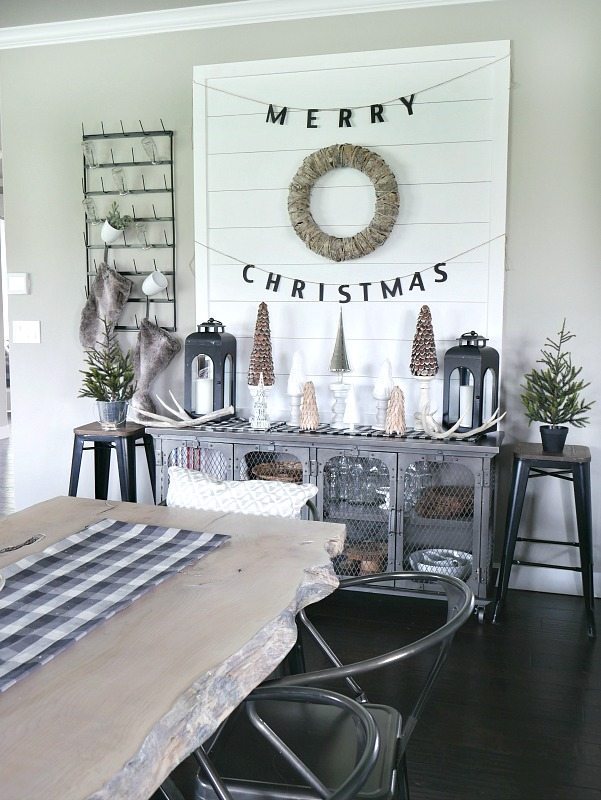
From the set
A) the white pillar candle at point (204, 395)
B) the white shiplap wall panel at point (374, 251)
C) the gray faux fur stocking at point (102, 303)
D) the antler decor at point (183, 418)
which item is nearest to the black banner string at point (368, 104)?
the white shiplap wall panel at point (374, 251)

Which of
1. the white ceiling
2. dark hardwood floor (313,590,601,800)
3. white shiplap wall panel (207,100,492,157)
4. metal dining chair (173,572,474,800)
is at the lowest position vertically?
dark hardwood floor (313,590,601,800)

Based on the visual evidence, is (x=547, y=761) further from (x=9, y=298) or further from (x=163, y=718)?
(x=9, y=298)

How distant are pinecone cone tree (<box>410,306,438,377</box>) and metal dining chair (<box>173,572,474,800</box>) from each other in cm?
179

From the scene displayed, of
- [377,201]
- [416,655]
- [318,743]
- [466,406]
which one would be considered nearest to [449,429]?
[466,406]

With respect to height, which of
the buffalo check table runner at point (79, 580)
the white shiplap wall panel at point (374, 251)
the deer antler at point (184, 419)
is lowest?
the buffalo check table runner at point (79, 580)

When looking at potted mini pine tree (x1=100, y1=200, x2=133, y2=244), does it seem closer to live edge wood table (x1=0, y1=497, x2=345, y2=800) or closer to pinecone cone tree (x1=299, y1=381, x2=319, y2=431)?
pinecone cone tree (x1=299, y1=381, x2=319, y2=431)

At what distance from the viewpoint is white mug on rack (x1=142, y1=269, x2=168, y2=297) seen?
386 cm

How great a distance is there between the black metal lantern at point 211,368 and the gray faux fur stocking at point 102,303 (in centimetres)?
50

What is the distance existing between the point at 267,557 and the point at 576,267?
7.67 ft

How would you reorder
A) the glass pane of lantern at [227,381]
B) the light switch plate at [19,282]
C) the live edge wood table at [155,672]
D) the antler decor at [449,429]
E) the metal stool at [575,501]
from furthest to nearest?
the light switch plate at [19,282] < the glass pane of lantern at [227,381] < the antler decor at [449,429] < the metal stool at [575,501] < the live edge wood table at [155,672]

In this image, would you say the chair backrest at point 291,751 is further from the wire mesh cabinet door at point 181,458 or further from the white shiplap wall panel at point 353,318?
the white shiplap wall panel at point 353,318

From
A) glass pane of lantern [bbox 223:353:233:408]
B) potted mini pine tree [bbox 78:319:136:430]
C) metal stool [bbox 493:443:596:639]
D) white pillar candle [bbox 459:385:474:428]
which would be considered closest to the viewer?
metal stool [bbox 493:443:596:639]

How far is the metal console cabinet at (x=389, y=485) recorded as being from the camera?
319 cm

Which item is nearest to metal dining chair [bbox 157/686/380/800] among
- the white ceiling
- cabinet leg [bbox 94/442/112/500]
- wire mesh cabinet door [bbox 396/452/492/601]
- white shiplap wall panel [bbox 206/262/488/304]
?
wire mesh cabinet door [bbox 396/452/492/601]
